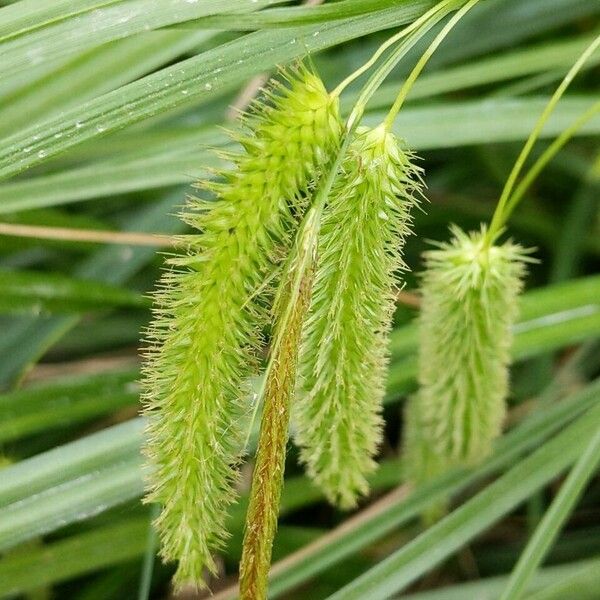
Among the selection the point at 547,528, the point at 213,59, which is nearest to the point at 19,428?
the point at 213,59

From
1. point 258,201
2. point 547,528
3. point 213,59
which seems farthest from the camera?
point 547,528

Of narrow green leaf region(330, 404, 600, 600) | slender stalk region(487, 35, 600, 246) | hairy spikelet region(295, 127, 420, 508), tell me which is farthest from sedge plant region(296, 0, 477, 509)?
narrow green leaf region(330, 404, 600, 600)

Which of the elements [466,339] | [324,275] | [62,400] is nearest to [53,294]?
[62,400]

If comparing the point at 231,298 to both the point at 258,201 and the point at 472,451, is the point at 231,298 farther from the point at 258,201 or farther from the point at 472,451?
the point at 472,451

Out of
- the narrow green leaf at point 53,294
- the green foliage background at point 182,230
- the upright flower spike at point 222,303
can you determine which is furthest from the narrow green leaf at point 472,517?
the narrow green leaf at point 53,294

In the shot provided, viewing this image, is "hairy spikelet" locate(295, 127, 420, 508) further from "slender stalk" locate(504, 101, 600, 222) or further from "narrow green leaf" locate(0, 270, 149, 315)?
"narrow green leaf" locate(0, 270, 149, 315)

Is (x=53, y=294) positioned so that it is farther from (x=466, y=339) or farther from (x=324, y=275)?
(x=324, y=275)

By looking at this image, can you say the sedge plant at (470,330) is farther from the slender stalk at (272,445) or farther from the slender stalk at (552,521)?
the slender stalk at (272,445)
